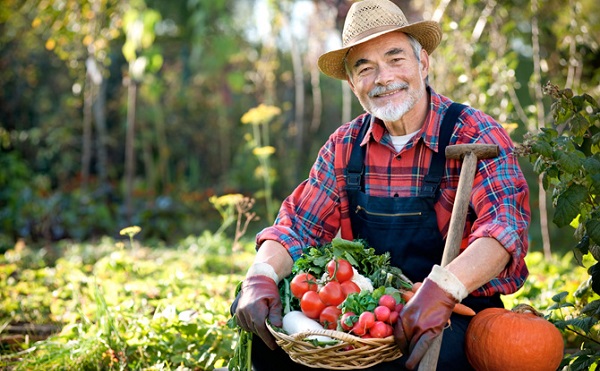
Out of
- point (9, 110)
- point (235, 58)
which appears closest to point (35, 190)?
point (9, 110)

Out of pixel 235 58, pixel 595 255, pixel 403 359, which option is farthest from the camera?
pixel 235 58

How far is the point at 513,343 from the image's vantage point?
2.41m

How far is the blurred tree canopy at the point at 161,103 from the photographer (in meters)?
8.09

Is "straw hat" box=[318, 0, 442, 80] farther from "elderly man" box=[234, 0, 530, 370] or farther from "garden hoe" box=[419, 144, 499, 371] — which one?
"garden hoe" box=[419, 144, 499, 371]

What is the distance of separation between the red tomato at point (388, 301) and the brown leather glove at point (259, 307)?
40 centimetres

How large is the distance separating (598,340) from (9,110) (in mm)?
8963

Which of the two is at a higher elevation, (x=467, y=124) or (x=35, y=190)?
(x=467, y=124)

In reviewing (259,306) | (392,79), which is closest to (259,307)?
(259,306)

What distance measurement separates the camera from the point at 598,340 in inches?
110

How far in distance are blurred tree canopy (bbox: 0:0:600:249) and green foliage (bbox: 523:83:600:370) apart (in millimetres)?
3639

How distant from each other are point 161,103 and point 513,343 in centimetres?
902

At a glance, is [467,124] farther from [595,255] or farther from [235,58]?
[235,58]

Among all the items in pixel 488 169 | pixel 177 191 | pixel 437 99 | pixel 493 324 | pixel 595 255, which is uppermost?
pixel 437 99

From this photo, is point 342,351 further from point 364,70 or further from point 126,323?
point 126,323
